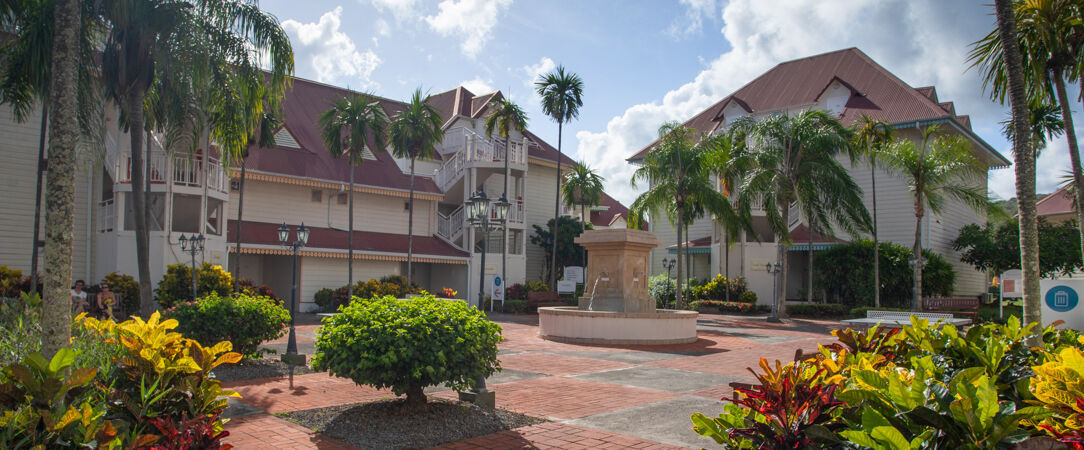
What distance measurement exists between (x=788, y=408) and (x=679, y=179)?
24.7 metres

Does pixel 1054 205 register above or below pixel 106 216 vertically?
above

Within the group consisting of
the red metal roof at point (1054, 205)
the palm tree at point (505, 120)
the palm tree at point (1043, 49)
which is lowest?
the palm tree at point (1043, 49)

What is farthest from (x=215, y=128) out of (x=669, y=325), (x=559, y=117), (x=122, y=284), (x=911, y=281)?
(x=911, y=281)

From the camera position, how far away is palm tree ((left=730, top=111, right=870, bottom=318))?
89.4 ft

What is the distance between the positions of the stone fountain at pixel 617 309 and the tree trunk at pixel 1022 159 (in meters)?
9.71

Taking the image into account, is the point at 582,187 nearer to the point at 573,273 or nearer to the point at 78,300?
the point at 573,273

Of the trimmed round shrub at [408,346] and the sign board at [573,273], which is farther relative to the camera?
the sign board at [573,273]

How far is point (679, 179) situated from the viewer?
27.6m

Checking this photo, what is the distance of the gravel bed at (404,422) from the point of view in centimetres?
709

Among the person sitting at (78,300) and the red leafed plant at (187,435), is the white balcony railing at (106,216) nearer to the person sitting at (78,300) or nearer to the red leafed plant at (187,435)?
the person sitting at (78,300)

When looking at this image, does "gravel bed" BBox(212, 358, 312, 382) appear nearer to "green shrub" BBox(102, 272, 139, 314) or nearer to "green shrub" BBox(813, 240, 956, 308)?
"green shrub" BBox(102, 272, 139, 314)

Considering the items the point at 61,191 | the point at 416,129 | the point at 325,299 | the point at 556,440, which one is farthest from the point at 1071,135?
the point at 325,299

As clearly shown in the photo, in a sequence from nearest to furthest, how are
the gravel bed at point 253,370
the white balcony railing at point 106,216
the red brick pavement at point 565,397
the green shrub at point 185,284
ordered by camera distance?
1. the red brick pavement at point 565,397
2. the gravel bed at point 253,370
3. the green shrub at point 185,284
4. the white balcony railing at point 106,216

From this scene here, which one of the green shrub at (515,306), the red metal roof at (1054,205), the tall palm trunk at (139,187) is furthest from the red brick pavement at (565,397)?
the red metal roof at (1054,205)
